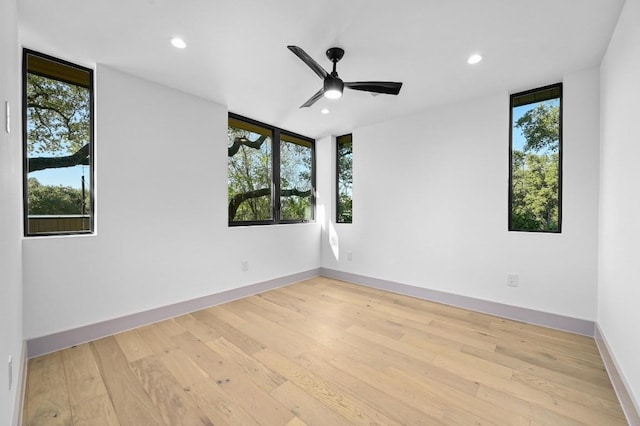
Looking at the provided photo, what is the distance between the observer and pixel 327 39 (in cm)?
203

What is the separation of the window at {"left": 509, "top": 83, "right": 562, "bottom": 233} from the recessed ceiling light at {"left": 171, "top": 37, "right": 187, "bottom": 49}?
326 cm

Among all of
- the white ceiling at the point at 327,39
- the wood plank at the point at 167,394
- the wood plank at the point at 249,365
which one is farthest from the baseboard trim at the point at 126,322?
the white ceiling at the point at 327,39

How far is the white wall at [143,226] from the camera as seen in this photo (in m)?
2.19

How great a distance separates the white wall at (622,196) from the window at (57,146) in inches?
158

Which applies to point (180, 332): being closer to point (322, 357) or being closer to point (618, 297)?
point (322, 357)

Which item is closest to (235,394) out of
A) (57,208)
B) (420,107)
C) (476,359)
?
(476,359)

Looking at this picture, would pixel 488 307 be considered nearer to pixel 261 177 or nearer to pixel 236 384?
pixel 236 384

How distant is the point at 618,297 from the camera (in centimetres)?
181

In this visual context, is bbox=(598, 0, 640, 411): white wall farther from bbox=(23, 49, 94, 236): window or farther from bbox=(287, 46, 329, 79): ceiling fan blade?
bbox=(23, 49, 94, 236): window

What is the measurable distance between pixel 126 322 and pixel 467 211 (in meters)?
3.75

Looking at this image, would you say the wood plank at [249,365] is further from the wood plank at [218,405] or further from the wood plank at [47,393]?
the wood plank at [47,393]

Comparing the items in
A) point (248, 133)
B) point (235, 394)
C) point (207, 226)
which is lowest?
point (235, 394)

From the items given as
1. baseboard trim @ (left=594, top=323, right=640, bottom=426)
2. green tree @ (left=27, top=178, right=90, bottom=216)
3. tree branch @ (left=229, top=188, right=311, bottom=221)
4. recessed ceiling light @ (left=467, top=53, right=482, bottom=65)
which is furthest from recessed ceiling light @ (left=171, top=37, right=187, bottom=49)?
baseboard trim @ (left=594, top=323, right=640, bottom=426)

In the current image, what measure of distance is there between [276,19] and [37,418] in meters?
2.78
